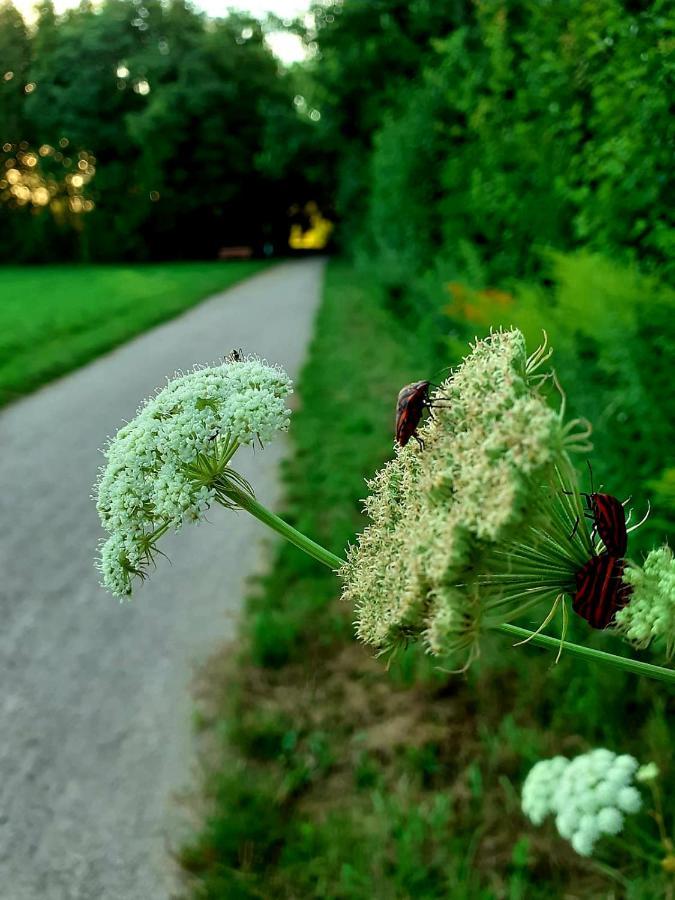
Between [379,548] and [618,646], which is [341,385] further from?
[379,548]

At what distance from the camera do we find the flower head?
108 cm

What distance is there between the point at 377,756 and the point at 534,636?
328 cm

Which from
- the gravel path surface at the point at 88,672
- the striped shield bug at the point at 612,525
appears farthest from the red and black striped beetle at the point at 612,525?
the gravel path surface at the point at 88,672

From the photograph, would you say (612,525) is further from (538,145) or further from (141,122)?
(141,122)

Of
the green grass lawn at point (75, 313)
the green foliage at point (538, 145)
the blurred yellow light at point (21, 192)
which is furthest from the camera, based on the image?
the blurred yellow light at point (21, 192)

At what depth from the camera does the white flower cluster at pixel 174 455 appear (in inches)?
50.6

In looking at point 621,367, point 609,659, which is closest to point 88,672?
point 621,367

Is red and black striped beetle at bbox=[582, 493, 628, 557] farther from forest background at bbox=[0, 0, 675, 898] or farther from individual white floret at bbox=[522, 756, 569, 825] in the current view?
forest background at bbox=[0, 0, 675, 898]

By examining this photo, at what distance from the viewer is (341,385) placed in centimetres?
1141

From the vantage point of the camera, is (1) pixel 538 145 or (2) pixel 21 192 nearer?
(1) pixel 538 145

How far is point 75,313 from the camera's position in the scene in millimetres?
19172

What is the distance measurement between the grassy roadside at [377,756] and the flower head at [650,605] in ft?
7.71

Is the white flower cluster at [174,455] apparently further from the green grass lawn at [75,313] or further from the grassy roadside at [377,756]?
the green grass lawn at [75,313]

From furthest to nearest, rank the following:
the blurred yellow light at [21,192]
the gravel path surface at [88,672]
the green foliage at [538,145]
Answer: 1. the blurred yellow light at [21,192]
2. the green foliage at [538,145]
3. the gravel path surface at [88,672]
